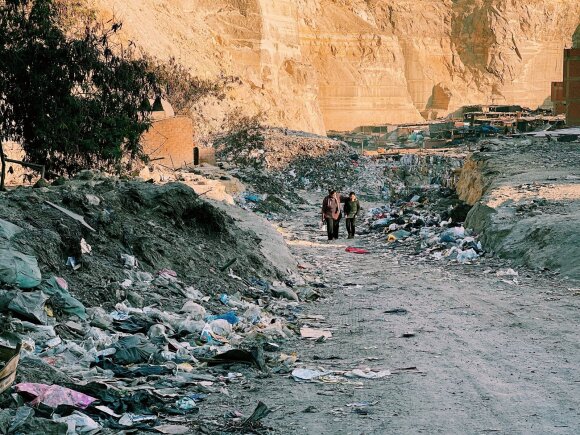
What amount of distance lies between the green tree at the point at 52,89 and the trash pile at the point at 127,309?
644cm

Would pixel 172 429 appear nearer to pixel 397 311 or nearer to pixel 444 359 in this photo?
pixel 444 359

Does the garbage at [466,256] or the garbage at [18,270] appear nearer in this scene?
the garbage at [18,270]

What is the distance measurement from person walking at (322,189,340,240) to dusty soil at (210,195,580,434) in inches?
257

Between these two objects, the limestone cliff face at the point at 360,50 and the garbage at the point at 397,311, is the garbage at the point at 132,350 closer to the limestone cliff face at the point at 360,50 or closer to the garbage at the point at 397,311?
the garbage at the point at 397,311

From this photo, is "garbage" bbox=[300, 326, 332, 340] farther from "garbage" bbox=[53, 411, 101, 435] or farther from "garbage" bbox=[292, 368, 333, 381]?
"garbage" bbox=[53, 411, 101, 435]

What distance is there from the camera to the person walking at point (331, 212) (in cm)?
2045

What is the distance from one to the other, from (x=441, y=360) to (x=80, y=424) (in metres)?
3.27

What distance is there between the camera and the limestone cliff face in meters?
56.6

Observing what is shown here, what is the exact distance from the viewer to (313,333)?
943cm

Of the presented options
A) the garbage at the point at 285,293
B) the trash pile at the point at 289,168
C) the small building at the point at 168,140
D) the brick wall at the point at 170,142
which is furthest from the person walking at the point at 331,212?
the garbage at the point at 285,293

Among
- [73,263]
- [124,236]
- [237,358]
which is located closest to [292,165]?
[124,236]

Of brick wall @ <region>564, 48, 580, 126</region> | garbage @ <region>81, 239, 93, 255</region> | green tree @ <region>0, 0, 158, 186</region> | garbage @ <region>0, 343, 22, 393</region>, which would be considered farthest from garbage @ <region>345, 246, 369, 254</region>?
brick wall @ <region>564, 48, 580, 126</region>

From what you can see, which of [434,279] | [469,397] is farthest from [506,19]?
[469,397]

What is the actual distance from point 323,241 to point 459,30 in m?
88.2
